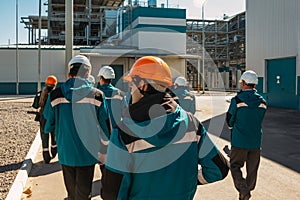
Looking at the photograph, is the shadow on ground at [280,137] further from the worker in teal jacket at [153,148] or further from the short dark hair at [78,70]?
the worker in teal jacket at [153,148]

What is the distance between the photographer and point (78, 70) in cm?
399

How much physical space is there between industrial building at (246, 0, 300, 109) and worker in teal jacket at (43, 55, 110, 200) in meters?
18.7

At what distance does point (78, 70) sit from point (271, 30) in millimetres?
21119

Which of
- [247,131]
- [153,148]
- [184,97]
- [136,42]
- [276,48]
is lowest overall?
[247,131]

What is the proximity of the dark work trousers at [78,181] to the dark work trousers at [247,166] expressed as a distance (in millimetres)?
2211

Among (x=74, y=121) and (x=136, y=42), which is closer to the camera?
(x=74, y=121)

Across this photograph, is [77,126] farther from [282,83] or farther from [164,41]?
[164,41]

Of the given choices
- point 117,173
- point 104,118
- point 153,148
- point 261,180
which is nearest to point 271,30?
point 261,180

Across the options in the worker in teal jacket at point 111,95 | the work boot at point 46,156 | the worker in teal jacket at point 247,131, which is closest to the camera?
the worker in teal jacket at point 247,131

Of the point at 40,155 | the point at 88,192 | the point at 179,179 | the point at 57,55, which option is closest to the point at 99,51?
the point at 57,55

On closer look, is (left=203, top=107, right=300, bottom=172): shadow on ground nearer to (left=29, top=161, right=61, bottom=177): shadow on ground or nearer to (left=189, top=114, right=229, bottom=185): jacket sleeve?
(left=29, top=161, right=61, bottom=177): shadow on ground

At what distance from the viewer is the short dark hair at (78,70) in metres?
3.98

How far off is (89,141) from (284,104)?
20039 millimetres

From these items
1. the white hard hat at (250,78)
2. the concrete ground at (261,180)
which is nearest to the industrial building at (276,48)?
the concrete ground at (261,180)
